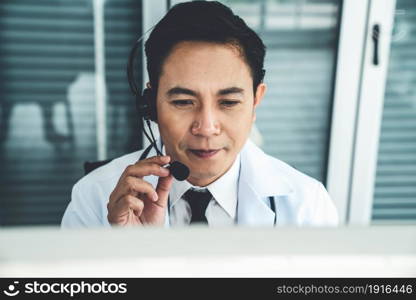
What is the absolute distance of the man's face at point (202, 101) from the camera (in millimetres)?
763

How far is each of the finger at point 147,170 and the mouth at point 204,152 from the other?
74mm

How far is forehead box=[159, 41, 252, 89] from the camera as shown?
0.76 m

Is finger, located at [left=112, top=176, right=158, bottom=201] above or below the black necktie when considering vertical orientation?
above

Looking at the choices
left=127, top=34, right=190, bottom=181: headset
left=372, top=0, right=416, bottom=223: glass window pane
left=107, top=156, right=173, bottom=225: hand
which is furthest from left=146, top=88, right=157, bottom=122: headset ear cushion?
left=372, top=0, right=416, bottom=223: glass window pane

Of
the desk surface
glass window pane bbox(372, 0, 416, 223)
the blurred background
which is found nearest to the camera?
the desk surface

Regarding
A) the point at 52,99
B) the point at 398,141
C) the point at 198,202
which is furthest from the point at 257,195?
the point at 52,99

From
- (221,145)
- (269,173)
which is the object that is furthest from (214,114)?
(269,173)

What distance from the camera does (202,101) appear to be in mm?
762

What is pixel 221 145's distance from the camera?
825 millimetres

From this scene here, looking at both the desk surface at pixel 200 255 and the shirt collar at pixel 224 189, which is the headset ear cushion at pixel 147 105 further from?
the desk surface at pixel 200 255

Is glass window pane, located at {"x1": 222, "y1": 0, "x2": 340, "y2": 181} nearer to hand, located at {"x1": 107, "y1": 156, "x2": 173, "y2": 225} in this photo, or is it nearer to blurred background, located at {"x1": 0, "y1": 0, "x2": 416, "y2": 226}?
blurred background, located at {"x1": 0, "y1": 0, "x2": 416, "y2": 226}

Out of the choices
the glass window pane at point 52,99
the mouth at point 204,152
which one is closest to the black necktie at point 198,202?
the mouth at point 204,152

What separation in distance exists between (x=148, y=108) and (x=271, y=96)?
39 cm

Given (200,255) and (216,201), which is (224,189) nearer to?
(216,201)
